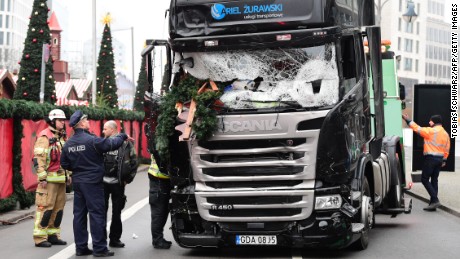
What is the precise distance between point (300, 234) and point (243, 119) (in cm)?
161

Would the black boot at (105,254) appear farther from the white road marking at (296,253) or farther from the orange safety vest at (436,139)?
the orange safety vest at (436,139)

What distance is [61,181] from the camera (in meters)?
12.7

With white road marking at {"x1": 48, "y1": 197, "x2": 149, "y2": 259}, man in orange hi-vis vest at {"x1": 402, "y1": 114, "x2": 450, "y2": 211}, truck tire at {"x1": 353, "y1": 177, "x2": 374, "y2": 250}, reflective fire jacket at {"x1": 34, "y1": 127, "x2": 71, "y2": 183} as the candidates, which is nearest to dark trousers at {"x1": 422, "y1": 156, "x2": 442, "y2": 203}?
man in orange hi-vis vest at {"x1": 402, "y1": 114, "x2": 450, "y2": 211}

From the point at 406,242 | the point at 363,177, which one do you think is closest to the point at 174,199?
the point at 363,177

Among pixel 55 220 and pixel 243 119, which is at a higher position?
pixel 243 119

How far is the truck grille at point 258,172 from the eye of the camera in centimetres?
1073

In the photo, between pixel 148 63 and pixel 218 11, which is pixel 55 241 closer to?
pixel 148 63

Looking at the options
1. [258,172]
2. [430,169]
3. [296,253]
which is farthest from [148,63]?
[430,169]

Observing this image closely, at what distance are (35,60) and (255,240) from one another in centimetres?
2031

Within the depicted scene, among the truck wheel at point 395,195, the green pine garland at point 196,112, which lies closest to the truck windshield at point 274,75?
the green pine garland at point 196,112

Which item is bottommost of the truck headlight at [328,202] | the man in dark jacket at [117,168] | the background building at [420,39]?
the truck headlight at [328,202]

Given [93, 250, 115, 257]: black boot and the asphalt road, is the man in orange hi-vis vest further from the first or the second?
[93, 250, 115, 257]: black boot

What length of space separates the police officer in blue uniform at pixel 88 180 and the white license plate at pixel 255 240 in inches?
67.4

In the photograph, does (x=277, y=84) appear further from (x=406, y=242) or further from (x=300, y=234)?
(x=406, y=242)
